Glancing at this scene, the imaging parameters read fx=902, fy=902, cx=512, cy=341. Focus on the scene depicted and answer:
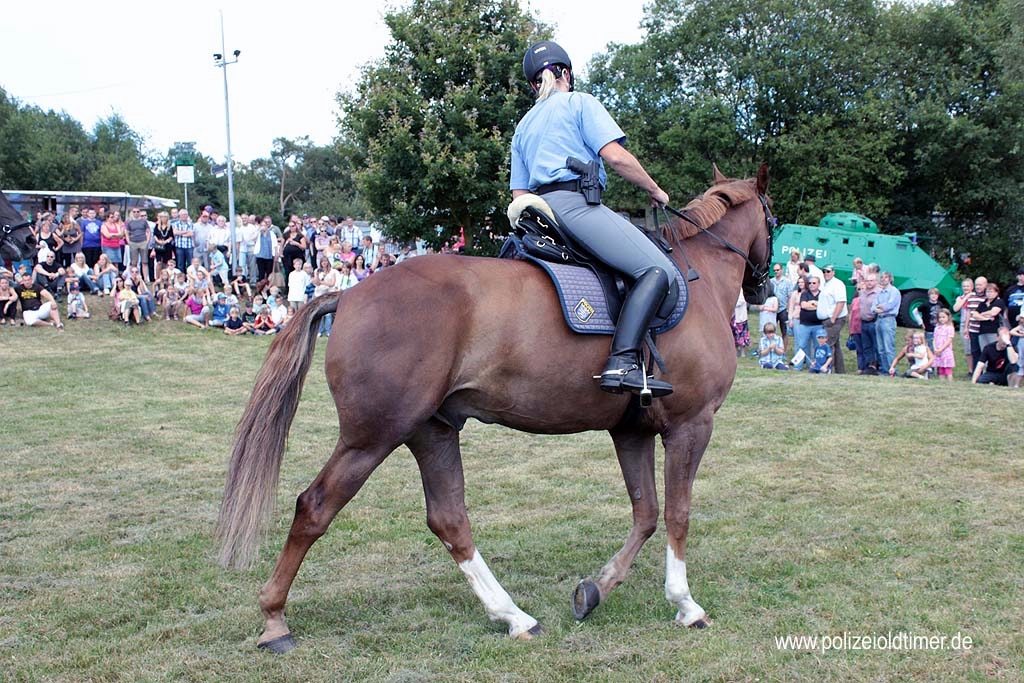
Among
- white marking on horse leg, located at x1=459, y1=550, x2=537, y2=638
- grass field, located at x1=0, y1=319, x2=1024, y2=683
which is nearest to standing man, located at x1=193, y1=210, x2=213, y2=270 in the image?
grass field, located at x1=0, y1=319, x2=1024, y2=683

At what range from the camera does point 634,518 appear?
5578 mm

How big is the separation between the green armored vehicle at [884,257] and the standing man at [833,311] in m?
8.20

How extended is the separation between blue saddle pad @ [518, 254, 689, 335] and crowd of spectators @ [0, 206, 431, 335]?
1720 centimetres

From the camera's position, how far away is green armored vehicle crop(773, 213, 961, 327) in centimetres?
2562

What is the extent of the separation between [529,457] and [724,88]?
35.4 m

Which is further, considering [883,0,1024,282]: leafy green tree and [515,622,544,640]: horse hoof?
[883,0,1024,282]: leafy green tree

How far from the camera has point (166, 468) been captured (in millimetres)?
9281

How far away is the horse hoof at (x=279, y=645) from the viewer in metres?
4.73

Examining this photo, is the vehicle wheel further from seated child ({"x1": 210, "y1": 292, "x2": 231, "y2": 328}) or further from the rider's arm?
the rider's arm

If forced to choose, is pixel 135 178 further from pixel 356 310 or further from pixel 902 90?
pixel 356 310

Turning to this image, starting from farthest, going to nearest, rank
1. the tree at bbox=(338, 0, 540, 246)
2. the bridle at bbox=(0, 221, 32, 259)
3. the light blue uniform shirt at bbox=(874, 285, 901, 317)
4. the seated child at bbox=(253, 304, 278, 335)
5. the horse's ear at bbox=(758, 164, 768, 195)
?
the tree at bbox=(338, 0, 540, 246)
the seated child at bbox=(253, 304, 278, 335)
the light blue uniform shirt at bbox=(874, 285, 901, 317)
the bridle at bbox=(0, 221, 32, 259)
the horse's ear at bbox=(758, 164, 768, 195)

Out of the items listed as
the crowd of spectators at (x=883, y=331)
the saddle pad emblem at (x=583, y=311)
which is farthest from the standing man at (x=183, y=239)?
the saddle pad emblem at (x=583, y=311)

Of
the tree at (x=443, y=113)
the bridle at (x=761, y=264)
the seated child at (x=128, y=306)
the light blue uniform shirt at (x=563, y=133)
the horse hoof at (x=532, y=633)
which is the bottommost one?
the horse hoof at (x=532, y=633)

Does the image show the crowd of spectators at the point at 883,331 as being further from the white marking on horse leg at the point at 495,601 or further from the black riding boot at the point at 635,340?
the white marking on horse leg at the point at 495,601
